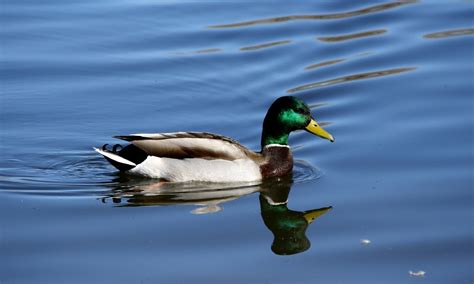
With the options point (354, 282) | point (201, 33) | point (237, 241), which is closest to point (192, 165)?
point (237, 241)

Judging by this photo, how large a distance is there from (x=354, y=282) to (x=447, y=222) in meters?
1.65

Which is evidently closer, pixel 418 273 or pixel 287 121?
pixel 418 273

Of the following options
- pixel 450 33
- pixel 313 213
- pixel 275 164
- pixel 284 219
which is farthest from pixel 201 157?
pixel 450 33

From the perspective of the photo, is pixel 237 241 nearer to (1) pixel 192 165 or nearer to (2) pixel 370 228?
(2) pixel 370 228

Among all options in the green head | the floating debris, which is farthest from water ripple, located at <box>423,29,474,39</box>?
the floating debris

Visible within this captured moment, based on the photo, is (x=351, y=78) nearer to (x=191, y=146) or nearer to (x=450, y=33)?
(x=450, y=33)

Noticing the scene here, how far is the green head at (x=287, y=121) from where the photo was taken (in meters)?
11.6

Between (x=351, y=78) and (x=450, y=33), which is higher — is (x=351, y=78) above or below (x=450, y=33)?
below

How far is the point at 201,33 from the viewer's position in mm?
16062

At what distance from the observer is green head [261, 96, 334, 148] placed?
11617 mm

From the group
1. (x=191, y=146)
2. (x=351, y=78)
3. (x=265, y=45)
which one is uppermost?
(x=265, y=45)

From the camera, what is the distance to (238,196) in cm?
1068

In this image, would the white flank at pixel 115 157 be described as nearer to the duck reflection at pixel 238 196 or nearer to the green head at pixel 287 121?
the duck reflection at pixel 238 196

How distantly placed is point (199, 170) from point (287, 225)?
184 cm
